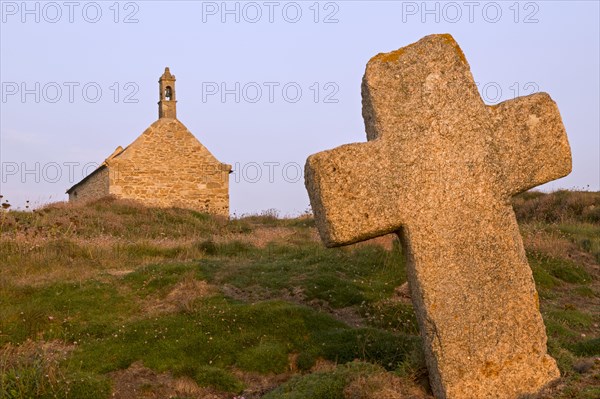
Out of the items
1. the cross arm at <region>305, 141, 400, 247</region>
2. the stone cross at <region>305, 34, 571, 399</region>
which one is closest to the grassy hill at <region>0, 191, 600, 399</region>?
the stone cross at <region>305, 34, 571, 399</region>

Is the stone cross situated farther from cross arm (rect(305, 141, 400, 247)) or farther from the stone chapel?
the stone chapel

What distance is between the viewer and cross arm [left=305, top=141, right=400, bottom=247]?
5566mm

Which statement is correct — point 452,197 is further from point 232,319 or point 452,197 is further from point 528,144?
point 232,319

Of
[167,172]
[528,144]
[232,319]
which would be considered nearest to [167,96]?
[167,172]

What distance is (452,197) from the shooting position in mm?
5781

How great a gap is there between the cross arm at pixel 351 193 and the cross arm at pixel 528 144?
3.46 feet

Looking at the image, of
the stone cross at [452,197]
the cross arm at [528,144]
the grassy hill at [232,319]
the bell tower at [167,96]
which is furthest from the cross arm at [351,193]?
the bell tower at [167,96]

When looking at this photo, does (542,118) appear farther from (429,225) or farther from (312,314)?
(312,314)

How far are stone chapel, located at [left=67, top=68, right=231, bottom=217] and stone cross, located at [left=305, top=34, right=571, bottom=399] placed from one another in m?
26.1

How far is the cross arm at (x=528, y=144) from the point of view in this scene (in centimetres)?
595

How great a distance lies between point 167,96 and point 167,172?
459cm

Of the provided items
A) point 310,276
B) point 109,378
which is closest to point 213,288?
point 310,276

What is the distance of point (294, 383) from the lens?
256 inches

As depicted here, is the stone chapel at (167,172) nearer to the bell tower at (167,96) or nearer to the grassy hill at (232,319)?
the bell tower at (167,96)
